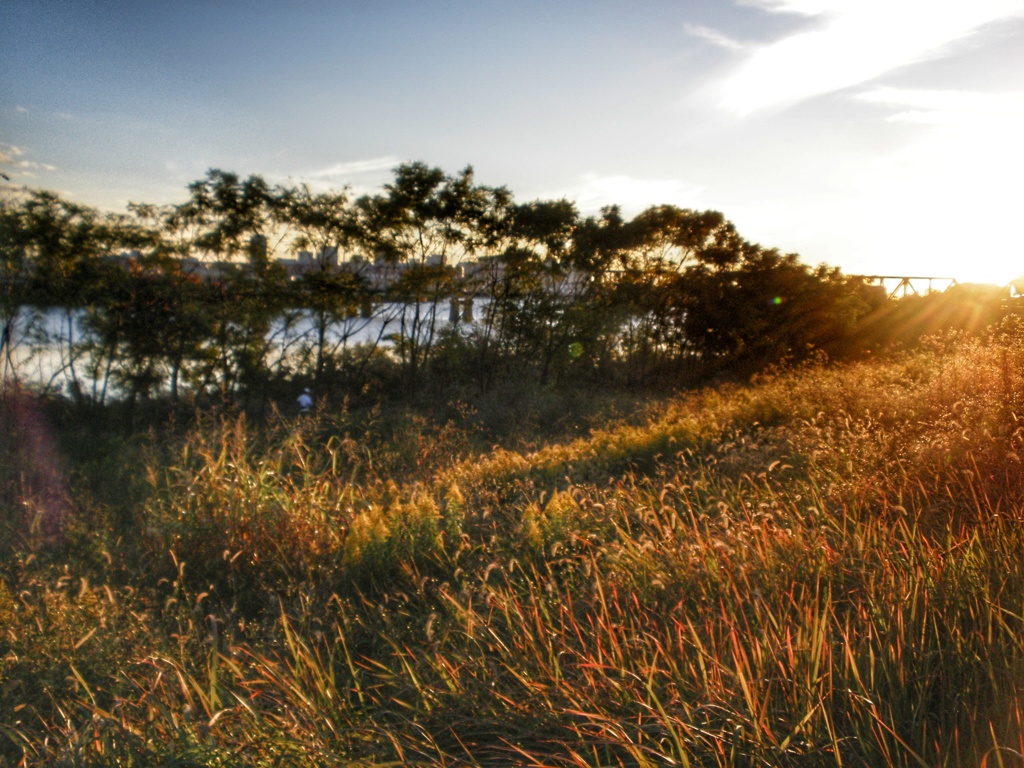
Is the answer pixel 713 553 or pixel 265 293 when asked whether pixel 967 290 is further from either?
pixel 713 553

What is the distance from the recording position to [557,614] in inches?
124

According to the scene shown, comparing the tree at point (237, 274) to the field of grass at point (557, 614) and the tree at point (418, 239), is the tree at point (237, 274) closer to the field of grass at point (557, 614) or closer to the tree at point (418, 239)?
the tree at point (418, 239)

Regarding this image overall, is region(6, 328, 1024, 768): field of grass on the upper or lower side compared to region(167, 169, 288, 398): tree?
lower

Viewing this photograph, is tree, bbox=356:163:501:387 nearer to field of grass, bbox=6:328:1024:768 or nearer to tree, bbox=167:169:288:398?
tree, bbox=167:169:288:398

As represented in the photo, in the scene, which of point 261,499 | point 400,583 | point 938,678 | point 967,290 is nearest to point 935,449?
point 938,678

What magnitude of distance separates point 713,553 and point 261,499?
2886 millimetres

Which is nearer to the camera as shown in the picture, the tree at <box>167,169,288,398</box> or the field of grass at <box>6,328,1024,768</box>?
the field of grass at <box>6,328,1024,768</box>

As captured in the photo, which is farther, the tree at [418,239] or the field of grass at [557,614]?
the tree at [418,239]

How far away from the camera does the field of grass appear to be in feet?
7.13

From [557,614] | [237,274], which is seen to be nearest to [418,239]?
[237,274]

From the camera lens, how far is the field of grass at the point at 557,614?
7.13 ft

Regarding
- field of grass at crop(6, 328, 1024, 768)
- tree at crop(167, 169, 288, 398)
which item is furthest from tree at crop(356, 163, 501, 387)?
field of grass at crop(6, 328, 1024, 768)

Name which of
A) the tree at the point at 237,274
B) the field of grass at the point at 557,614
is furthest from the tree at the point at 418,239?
the field of grass at the point at 557,614

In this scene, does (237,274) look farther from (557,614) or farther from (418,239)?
(557,614)
